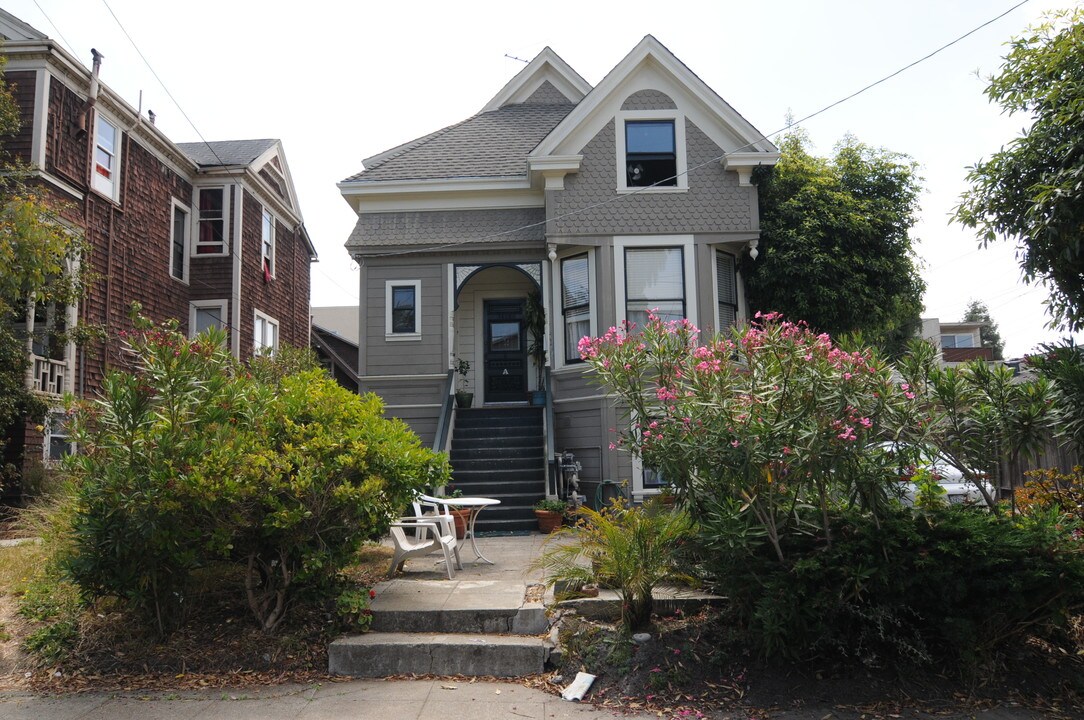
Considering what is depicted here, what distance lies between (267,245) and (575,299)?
39.2ft

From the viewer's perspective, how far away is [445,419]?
12.6 meters

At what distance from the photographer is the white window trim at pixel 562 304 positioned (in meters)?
12.7

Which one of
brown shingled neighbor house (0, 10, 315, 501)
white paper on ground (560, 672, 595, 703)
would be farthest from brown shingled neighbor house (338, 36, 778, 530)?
white paper on ground (560, 672, 595, 703)

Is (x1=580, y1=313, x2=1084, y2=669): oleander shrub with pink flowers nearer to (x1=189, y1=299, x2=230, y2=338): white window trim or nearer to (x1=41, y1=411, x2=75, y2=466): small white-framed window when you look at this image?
(x1=41, y1=411, x2=75, y2=466): small white-framed window

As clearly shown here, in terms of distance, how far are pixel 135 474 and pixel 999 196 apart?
709cm

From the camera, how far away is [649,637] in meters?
5.26

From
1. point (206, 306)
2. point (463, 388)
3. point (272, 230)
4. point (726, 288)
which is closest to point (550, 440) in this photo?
point (463, 388)

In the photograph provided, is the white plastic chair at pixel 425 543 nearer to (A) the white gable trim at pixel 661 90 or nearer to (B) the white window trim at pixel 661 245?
(B) the white window trim at pixel 661 245

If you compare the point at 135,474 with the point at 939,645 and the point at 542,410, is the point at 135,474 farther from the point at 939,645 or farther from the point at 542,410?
the point at 542,410

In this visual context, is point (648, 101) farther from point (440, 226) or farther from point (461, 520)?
point (461, 520)

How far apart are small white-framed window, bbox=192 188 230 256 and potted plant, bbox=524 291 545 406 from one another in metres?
9.04

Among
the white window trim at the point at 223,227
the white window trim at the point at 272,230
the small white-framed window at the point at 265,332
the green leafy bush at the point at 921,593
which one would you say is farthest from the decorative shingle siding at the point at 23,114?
the green leafy bush at the point at 921,593

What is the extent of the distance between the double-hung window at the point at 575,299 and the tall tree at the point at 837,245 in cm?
302

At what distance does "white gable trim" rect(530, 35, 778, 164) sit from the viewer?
1273cm
